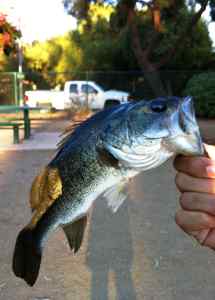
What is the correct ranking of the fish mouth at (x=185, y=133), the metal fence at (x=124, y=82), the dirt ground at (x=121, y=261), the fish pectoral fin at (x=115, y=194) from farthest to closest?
the metal fence at (x=124, y=82), the dirt ground at (x=121, y=261), the fish pectoral fin at (x=115, y=194), the fish mouth at (x=185, y=133)

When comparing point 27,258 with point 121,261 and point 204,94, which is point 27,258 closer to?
point 121,261

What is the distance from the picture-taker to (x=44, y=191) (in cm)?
144

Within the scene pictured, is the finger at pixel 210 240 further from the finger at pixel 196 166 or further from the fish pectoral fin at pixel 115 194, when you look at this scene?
the fish pectoral fin at pixel 115 194

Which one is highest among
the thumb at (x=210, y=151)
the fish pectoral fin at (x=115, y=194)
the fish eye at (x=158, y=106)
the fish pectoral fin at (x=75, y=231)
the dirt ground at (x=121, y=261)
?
the fish eye at (x=158, y=106)

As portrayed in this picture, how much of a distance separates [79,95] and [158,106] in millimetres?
21899

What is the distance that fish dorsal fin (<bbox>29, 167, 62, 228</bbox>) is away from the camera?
1397 mm

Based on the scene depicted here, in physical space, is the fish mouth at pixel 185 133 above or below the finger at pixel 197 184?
above

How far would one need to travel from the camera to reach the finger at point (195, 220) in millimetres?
1567

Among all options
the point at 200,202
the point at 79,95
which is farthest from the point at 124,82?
the point at 200,202

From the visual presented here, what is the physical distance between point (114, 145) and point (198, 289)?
2867 millimetres

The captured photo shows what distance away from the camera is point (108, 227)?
17.6ft

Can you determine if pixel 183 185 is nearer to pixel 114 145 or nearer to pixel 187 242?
pixel 114 145

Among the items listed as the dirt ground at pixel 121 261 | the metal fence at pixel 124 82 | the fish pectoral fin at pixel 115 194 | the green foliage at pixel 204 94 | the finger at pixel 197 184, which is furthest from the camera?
the metal fence at pixel 124 82

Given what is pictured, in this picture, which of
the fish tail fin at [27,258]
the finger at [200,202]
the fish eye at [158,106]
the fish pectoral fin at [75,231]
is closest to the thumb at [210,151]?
the finger at [200,202]
